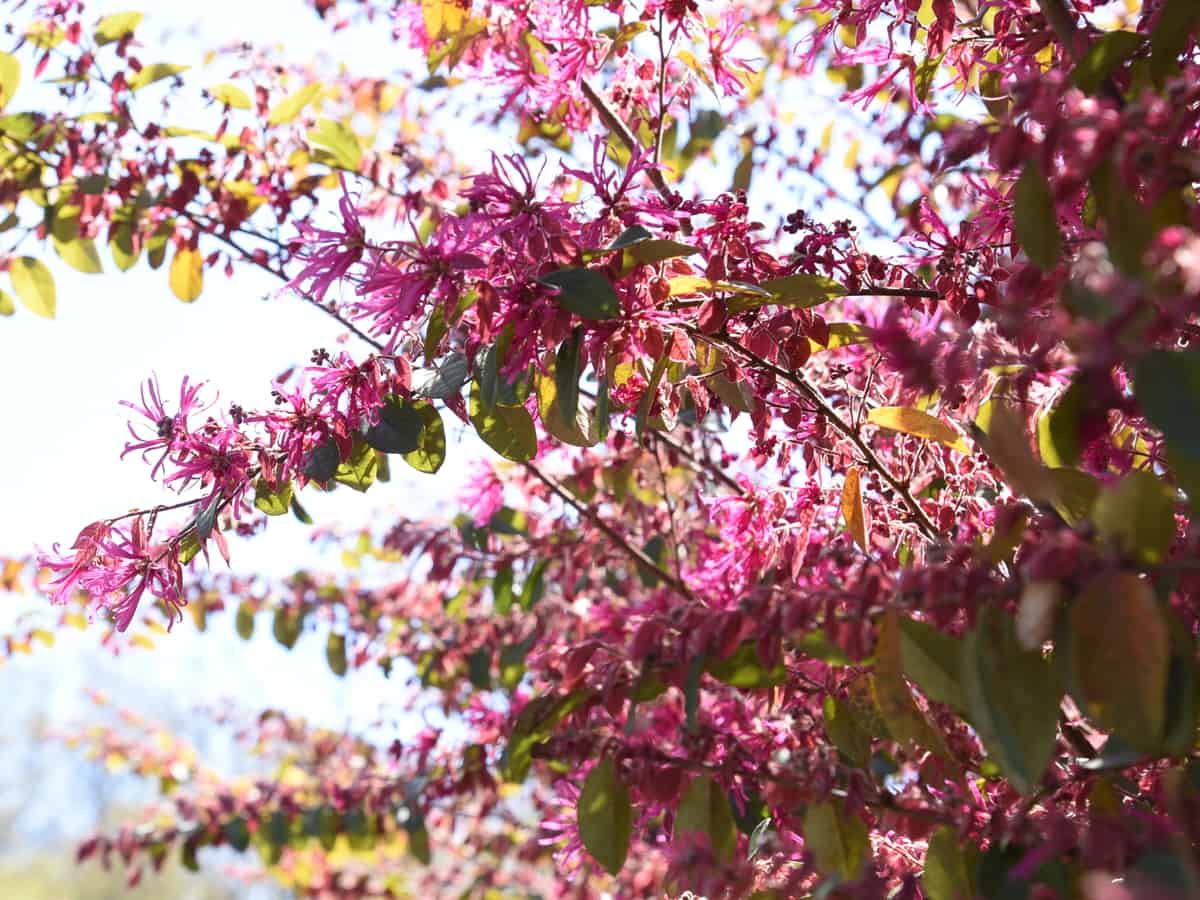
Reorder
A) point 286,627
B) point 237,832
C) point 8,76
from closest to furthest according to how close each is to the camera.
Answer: point 8,76
point 237,832
point 286,627

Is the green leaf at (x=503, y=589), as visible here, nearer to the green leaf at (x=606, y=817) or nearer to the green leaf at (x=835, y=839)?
the green leaf at (x=606, y=817)

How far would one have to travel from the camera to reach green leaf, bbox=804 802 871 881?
2.82 ft

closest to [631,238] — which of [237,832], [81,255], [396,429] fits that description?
[396,429]

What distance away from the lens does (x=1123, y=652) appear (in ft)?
2.00

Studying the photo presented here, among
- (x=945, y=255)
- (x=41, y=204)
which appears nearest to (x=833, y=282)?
(x=945, y=255)

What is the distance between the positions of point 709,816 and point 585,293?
46 centimetres

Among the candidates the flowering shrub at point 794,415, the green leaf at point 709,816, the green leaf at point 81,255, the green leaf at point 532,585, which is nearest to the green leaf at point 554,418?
the flowering shrub at point 794,415

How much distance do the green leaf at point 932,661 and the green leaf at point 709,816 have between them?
0.80 ft

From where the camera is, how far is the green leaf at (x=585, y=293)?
910mm

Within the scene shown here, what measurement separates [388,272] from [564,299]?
0.50 feet

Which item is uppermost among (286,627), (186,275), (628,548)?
(186,275)

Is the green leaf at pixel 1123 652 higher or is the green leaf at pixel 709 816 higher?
the green leaf at pixel 709 816

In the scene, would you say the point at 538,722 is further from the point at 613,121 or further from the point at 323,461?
the point at 613,121

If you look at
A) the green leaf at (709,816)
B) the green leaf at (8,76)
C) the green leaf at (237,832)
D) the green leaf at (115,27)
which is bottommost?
the green leaf at (709,816)
